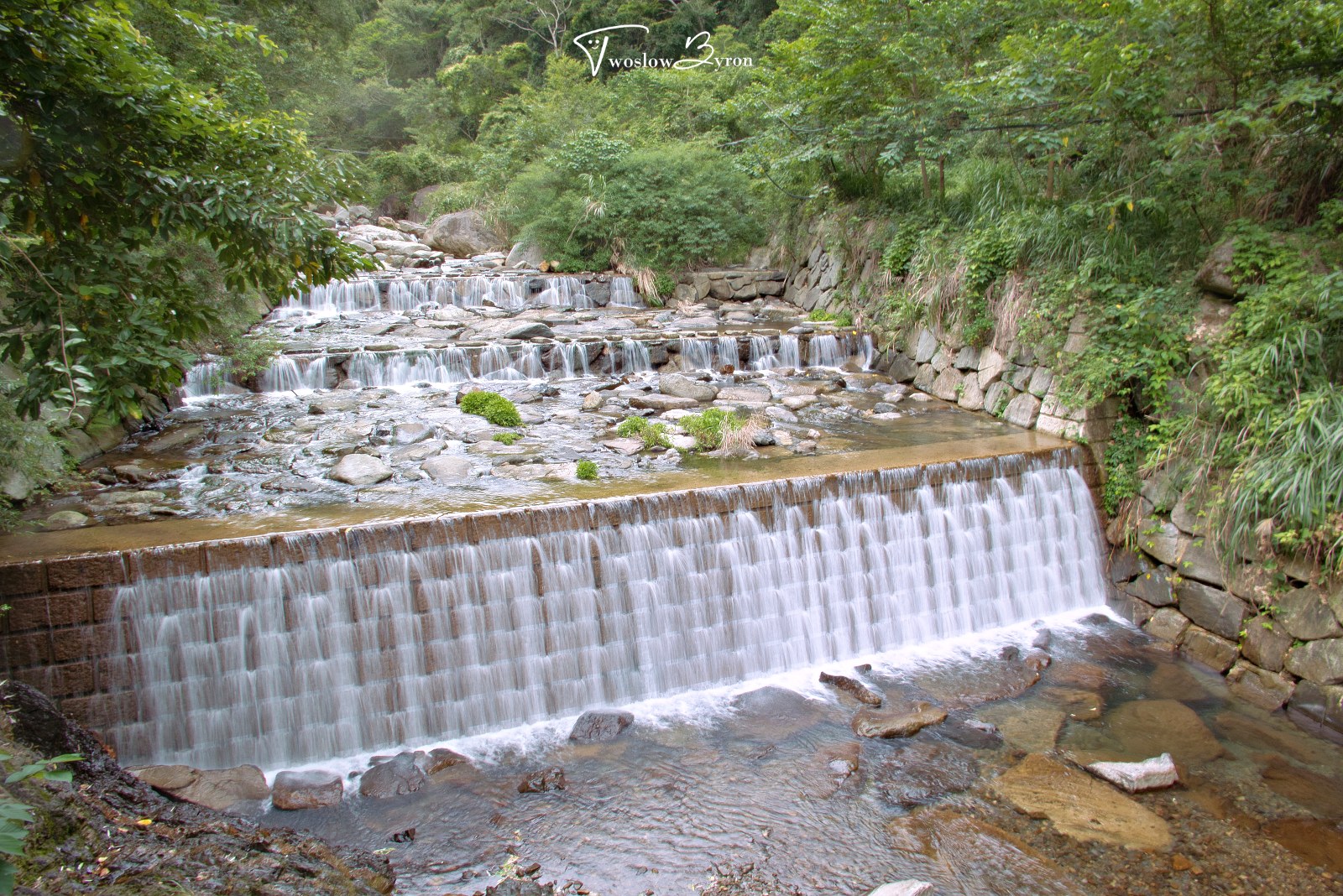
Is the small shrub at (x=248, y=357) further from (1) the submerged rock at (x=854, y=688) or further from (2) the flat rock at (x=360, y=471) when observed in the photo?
(1) the submerged rock at (x=854, y=688)

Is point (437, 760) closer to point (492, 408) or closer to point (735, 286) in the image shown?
point (492, 408)

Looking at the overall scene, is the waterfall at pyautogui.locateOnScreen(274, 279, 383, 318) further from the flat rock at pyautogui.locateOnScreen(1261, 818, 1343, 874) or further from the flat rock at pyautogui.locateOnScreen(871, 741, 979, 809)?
the flat rock at pyautogui.locateOnScreen(1261, 818, 1343, 874)

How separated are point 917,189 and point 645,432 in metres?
8.20

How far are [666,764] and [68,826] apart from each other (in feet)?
12.5

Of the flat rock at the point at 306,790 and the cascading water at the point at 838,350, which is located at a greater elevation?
the cascading water at the point at 838,350

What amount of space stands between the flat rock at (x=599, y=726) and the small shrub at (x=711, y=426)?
373 cm

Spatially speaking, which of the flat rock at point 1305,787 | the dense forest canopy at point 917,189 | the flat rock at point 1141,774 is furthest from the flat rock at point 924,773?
the dense forest canopy at point 917,189

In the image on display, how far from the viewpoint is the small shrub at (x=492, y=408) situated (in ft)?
34.3

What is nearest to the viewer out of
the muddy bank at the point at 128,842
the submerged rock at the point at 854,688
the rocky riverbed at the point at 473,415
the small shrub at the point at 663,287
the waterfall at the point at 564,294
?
the muddy bank at the point at 128,842

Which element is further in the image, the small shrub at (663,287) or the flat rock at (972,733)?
the small shrub at (663,287)

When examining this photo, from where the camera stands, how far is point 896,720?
632cm

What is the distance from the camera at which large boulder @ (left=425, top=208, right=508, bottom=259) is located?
24031 millimetres

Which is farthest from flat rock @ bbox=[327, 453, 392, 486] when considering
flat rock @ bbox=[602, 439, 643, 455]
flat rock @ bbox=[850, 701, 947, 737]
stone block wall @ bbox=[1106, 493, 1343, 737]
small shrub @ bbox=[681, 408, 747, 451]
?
stone block wall @ bbox=[1106, 493, 1343, 737]

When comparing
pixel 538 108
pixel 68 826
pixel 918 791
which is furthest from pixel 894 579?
pixel 538 108
